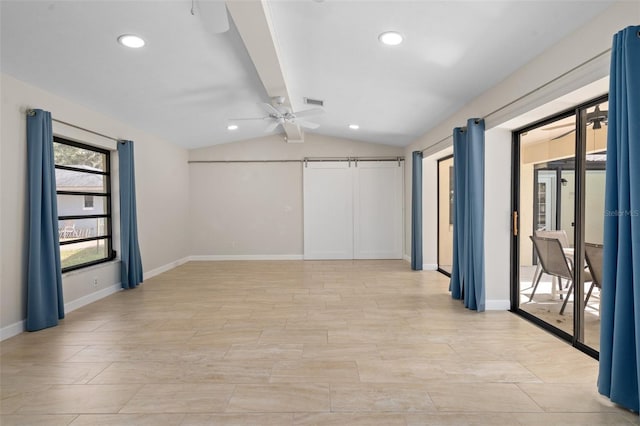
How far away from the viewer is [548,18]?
8.49ft

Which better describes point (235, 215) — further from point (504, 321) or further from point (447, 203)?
point (504, 321)

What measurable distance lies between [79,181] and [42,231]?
4.37ft

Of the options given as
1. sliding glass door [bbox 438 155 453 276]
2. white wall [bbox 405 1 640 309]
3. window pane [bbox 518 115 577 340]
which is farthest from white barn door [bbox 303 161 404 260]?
window pane [bbox 518 115 577 340]

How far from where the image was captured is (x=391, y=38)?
324 cm

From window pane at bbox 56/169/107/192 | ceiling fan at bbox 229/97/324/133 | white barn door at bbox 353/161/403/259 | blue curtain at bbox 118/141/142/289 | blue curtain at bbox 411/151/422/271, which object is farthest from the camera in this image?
white barn door at bbox 353/161/403/259

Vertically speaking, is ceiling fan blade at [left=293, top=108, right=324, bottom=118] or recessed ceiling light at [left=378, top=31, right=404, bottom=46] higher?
recessed ceiling light at [left=378, top=31, right=404, bottom=46]

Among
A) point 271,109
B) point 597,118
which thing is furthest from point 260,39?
point 597,118

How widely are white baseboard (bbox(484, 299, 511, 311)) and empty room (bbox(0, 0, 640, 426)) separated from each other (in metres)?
0.03

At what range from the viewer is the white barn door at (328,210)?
27.3 feet

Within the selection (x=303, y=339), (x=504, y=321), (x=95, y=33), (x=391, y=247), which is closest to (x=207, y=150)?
(x=391, y=247)

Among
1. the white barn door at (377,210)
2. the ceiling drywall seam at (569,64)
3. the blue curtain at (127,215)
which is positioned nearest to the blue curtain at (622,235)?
the ceiling drywall seam at (569,64)

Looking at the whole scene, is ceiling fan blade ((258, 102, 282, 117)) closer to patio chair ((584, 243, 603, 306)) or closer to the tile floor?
the tile floor

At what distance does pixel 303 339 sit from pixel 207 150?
616 cm

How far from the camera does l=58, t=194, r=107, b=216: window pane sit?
455 cm
